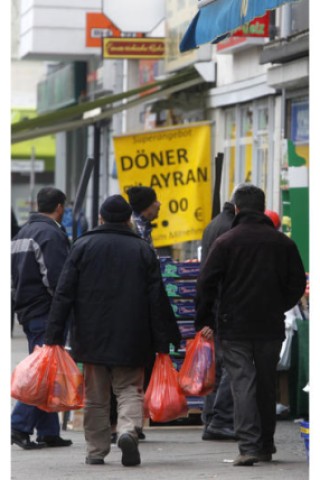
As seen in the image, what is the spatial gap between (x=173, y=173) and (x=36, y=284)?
5.94m

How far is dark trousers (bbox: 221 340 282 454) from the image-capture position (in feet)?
32.7

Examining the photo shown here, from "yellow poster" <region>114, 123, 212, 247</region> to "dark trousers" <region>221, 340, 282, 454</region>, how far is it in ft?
21.9

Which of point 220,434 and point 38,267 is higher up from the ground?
point 38,267

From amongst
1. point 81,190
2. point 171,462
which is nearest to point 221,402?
point 171,462

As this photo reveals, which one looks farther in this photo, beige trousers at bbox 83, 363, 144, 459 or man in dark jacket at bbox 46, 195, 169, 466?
beige trousers at bbox 83, 363, 144, 459

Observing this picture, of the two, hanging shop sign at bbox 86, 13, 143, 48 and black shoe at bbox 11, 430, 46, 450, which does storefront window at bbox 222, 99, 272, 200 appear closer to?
hanging shop sign at bbox 86, 13, 143, 48

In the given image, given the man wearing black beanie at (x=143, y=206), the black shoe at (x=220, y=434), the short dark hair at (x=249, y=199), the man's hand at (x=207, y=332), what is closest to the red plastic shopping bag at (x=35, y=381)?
the man's hand at (x=207, y=332)

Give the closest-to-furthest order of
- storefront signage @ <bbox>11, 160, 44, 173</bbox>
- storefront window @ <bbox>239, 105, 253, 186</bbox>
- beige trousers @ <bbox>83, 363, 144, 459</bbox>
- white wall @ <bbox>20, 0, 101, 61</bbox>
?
beige trousers @ <bbox>83, 363, 144, 459</bbox> < storefront window @ <bbox>239, 105, 253, 186</bbox> < white wall @ <bbox>20, 0, 101, 61</bbox> < storefront signage @ <bbox>11, 160, 44, 173</bbox>

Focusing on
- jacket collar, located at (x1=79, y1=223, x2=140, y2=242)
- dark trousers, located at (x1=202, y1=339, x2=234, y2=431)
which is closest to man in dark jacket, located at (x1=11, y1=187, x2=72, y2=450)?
jacket collar, located at (x1=79, y1=223, x2=140, y2=242)

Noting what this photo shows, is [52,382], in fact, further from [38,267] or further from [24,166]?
[24,166]

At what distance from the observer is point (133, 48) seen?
25.6 m
